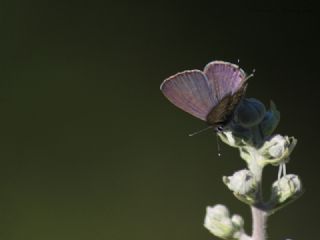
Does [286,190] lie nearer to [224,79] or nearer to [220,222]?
[220,222]

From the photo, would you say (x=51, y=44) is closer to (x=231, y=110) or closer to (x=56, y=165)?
(x=56, y=165)

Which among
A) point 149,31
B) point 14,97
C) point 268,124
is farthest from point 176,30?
point 268,124

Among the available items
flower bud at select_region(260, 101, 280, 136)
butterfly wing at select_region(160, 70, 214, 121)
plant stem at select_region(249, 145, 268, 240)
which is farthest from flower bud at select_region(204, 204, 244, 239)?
butterfly wing at select_region(160, 70, 214, 121)

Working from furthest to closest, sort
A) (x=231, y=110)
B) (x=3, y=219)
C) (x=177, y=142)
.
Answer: (x=177, y=142) → (x=3, y=219) → (x=231, y=110)

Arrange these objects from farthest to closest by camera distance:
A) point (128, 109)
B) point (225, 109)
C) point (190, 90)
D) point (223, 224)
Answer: point (128, 109) < point (223, 224) < point (225, 109) < point (190, 90)

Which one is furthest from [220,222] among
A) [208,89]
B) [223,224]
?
[208,89]

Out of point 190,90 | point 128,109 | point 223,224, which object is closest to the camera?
point 190,90

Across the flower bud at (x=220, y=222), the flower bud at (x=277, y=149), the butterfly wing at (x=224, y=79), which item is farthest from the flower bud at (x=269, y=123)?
the flower bud at (x=220, y=222)

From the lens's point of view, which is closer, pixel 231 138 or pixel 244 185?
pixel 244 185
